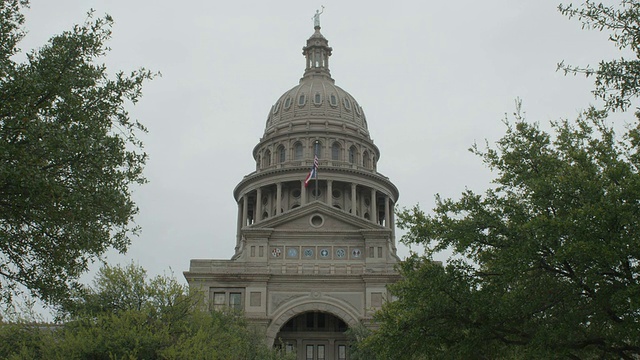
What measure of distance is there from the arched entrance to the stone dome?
1212 inches

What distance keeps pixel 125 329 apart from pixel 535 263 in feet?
52.1

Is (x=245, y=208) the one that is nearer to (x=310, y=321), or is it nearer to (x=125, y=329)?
(x=310, y=321)

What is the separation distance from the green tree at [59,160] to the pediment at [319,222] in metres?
42.8

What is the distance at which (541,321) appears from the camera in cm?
2444

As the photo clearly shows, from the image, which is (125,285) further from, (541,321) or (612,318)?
(612,318)

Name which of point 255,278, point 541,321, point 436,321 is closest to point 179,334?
point 436,321

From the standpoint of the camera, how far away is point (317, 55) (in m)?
97.6

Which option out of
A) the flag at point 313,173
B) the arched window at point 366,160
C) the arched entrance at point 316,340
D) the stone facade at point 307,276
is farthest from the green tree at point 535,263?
the arched window at point 366,160

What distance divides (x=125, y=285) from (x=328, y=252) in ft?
103

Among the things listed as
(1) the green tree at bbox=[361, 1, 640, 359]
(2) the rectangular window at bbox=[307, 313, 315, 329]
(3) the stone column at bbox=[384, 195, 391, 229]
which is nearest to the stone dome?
(3) the stone column at bbox=[384, 195, 391, 229]

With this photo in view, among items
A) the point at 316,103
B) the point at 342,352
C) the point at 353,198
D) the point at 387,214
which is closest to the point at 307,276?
the point at 342,352

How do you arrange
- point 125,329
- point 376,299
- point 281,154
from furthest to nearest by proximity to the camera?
1. point 281,154
2. point 376,299
3. point 125,329

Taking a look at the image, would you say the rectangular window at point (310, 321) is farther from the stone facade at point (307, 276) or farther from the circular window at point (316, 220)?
the circular window at point (316, 220)

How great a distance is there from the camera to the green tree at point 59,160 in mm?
16969
